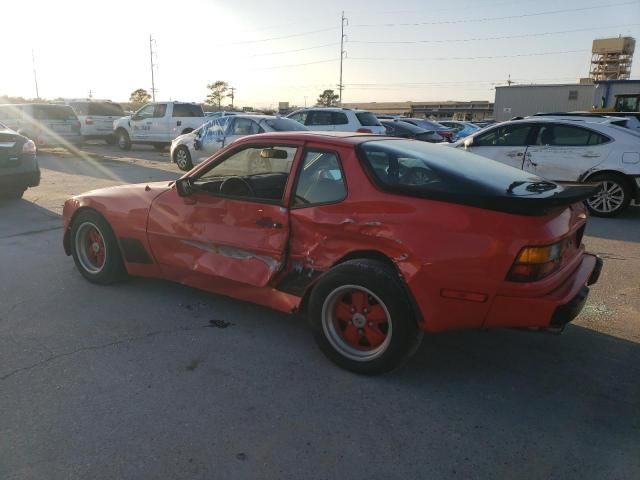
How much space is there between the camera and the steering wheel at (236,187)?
154 inches

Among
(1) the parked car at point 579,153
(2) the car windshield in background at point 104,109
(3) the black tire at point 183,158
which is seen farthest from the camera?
(2) the car windshield in background at point 104,109

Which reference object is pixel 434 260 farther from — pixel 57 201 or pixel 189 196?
pixel 57 201

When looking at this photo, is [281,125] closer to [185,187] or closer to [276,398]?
[185,187]

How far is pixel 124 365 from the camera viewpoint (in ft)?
11.1

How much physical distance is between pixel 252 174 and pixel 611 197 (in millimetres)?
6853

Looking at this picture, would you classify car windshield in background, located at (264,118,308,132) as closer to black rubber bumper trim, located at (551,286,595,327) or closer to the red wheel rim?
the red wheel rim

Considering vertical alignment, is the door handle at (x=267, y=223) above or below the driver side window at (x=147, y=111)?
below

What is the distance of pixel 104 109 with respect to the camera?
2108 centimetres

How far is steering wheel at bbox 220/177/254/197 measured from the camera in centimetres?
392

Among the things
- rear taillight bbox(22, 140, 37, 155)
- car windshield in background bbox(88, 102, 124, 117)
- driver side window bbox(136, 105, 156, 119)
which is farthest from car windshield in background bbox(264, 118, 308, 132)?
car windshield in background bbox(88, 102, 124, 117)

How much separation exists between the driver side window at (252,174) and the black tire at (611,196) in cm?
645

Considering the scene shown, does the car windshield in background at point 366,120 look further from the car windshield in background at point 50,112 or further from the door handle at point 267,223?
the door handle at point 267,223

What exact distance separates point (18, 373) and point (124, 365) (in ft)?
2.04

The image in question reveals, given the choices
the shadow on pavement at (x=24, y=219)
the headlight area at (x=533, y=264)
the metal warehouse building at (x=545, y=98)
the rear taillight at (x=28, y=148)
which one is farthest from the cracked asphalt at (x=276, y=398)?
the metal warehouse building at (x=545, y=98)
